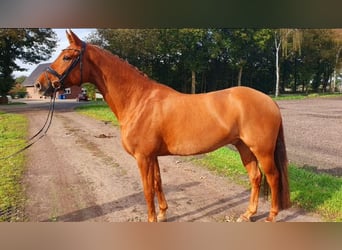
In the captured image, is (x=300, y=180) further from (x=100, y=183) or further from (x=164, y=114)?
(x=100, y=183)

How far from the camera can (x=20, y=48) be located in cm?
242

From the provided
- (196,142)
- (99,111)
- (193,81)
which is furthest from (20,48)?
(196,142)

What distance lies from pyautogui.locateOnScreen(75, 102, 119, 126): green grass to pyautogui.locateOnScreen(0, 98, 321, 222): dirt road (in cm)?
6

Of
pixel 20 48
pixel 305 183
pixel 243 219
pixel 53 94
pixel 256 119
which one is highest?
pixel 20 48

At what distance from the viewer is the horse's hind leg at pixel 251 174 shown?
226cm

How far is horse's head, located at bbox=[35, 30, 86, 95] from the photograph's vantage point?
209 cm

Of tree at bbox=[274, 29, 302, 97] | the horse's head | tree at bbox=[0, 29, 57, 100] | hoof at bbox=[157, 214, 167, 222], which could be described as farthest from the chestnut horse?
tree at bbox=[274, 29, 302, 97]

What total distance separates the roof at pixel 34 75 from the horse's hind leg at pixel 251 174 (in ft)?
4.94

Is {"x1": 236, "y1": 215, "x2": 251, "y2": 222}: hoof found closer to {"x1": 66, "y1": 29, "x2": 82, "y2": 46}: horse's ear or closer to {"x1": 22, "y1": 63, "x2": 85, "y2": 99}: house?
{"x1": 22, "y1": 63, "x2": 85, "y2": 99}: house

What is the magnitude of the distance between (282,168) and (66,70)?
164cm

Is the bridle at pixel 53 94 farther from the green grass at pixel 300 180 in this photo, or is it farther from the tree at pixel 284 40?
the tree at pixel 284 40

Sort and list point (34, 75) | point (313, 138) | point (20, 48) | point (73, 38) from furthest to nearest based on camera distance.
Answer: point (313, 138), point (20, 48), point (34, 75), point (73, 38)

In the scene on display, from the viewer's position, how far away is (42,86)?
210 cm
